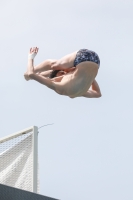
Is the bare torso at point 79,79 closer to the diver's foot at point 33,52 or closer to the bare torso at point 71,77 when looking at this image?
the bare torso at point 71,77

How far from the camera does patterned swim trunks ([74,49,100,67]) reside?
13.9 meters

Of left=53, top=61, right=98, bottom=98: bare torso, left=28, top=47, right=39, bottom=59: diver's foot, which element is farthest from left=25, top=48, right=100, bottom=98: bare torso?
left=28, top=47, right=39, bottom=59: diver's foot

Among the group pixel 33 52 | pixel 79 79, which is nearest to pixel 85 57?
pixel 79 79

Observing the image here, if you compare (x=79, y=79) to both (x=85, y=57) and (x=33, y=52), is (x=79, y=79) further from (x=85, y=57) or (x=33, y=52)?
(x=33, y=52)

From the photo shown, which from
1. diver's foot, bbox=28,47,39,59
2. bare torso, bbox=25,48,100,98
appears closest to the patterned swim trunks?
bare torso, bbox=25,48,100,98

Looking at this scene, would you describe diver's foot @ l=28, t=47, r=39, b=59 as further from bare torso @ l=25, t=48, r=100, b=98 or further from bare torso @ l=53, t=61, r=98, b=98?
bare torso @ l=53, t=61, r=98, b=98

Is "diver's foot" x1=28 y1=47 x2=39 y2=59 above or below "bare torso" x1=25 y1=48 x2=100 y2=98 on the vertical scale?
above

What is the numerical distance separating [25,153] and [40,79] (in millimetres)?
3388

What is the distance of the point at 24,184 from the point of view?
16.5 m

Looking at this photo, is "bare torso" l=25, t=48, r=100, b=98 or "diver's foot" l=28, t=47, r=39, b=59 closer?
"bare torso" l=25, t=48, r=100, b=98

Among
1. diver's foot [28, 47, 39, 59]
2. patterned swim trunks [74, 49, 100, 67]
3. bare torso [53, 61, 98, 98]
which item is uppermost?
diver's foot [28, 47, 39, 59]

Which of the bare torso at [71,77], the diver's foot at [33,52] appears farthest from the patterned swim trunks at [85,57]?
the diver's foot at [33,52]

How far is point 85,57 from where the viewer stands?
45.7 ft

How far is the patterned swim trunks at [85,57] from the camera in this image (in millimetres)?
13930
